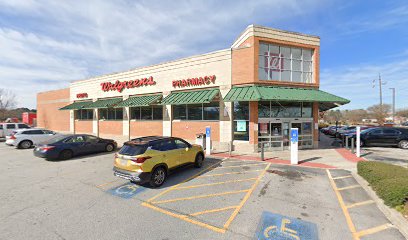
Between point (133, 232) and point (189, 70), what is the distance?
44.4 feet

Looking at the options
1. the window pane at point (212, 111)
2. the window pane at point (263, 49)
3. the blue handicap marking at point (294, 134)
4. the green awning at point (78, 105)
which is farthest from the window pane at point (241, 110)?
the green awning at point (78, 105)

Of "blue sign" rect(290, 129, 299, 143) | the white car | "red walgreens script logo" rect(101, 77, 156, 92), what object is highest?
"red walgreens script logo" rect(101, 77, 156, 92)

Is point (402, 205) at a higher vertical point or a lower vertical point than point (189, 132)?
lower

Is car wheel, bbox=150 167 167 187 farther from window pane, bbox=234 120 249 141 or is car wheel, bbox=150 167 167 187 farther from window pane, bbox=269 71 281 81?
window pane, bbox=269 71 281 81

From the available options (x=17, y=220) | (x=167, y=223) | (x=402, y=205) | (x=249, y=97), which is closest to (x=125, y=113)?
(x=249, y=97)

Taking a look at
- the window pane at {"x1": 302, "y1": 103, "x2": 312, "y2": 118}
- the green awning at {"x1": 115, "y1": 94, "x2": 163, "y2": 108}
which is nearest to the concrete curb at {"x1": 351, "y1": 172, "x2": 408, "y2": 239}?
the window pane at {"x1": 302, "y1": 103, "x2": 312, "y2": 118}

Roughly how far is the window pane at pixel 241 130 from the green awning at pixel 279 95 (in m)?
2.14

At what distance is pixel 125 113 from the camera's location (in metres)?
20.3

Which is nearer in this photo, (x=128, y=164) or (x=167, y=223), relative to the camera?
(x=167, y=223)

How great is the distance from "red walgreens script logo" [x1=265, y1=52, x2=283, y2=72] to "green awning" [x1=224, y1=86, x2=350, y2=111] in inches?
61.7

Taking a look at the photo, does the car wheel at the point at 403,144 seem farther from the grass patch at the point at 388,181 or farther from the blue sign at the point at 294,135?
the blue sign at the point at 294,135

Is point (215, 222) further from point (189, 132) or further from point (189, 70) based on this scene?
point (189, 70)

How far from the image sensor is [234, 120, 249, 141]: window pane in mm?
13906

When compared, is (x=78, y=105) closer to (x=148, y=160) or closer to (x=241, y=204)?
(x=148, y=160)
